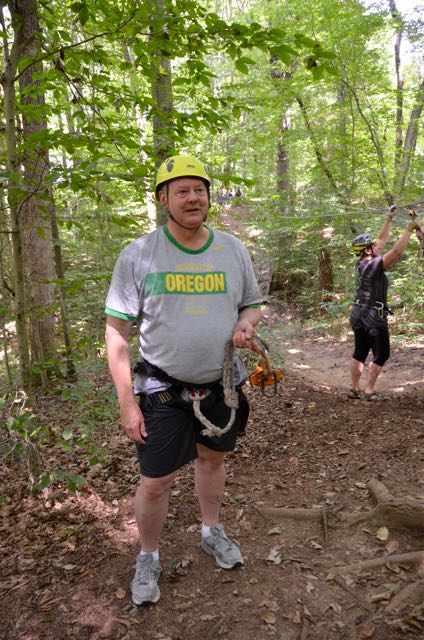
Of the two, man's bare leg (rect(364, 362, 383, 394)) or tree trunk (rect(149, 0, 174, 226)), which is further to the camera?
man's bare leg (rect(364, 362, 383, 394))

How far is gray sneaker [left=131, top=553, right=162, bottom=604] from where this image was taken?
7.95 feet

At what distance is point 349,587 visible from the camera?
96.3 inches

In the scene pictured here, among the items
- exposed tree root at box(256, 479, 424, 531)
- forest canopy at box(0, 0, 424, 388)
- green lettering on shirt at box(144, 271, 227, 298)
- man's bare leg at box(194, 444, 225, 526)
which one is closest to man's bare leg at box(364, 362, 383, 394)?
forest canopy at box(0, 0, 424, 388)

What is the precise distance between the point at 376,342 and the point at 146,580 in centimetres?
447

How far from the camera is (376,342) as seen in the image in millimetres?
5832

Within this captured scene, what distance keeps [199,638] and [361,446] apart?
8.64ft

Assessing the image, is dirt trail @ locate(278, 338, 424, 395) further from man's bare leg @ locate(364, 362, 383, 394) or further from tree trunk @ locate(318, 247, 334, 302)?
tree trunk @ locate(318, 247, 334, 302)

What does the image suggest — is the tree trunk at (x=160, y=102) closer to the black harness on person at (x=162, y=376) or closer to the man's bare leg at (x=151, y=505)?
the black harness on person at (x=162, y=376)

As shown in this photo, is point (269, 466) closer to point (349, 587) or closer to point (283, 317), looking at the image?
point (349, 587)

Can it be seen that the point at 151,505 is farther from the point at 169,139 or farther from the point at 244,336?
the point at 169,139

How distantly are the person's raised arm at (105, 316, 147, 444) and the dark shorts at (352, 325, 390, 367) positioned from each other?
4.40m

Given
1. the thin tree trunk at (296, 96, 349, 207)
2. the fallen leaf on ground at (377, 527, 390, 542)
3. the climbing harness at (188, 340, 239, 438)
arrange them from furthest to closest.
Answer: the thin tree trunk at (296, 96, 349, 207) < the fallen leaf on ground at (377, 527, 390, 542) < the climbing harness at (188, 340, 239, 438)

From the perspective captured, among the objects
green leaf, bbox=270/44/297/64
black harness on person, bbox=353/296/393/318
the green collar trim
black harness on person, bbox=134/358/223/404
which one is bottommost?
black harness on person, bbox=353/296/393/318

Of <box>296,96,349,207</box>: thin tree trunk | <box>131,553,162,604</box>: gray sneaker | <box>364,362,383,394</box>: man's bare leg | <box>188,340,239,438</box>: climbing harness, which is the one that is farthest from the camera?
<box>296,96,349,207</box>: thin tree trunk
